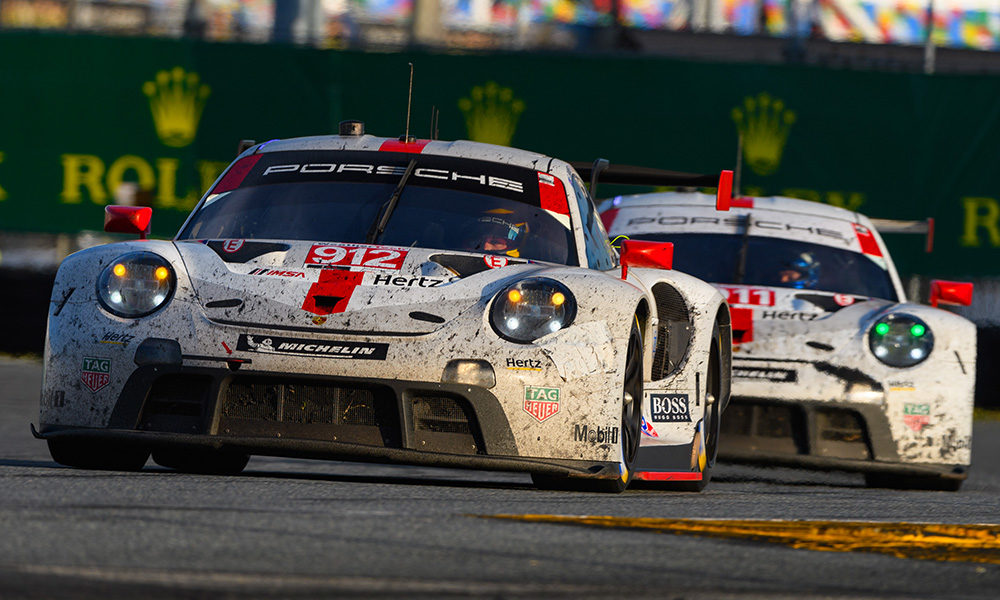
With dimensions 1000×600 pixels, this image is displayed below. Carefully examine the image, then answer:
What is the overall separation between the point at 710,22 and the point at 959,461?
24.2 ft

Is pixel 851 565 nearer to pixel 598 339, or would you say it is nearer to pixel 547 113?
pixel 598 339

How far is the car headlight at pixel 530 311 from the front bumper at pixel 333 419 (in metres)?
0.21

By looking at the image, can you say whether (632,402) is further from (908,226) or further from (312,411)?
(908,226)

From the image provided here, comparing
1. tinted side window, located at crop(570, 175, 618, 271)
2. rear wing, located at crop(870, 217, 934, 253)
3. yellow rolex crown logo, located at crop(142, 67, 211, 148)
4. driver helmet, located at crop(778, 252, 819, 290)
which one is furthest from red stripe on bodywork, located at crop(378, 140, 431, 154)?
yellow rolex crown logo, located at crop(142, 67, 211, 148)

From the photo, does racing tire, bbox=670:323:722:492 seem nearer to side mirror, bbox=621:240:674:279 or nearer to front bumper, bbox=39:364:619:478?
side mirror, bbox=621:240:674:279

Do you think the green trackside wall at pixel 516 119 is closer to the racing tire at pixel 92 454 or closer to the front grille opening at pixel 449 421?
the racing tire at pixel 92 454

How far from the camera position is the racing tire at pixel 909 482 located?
26.0ft

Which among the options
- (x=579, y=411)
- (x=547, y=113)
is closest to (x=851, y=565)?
(x=579, y=411)

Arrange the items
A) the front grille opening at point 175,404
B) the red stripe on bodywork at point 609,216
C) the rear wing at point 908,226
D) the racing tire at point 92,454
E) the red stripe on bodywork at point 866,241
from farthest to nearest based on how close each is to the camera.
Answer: the red stripe on bodywork at point 609,216 < the rear wing at point 908,226 < the red stripe on bodywork at point 866,241 < the racing tire at point 92,454 < the front grille opening at point 175,404

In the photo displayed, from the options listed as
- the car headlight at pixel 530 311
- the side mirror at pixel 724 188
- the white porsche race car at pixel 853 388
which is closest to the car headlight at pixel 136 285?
the car headlight at pixel 530 311

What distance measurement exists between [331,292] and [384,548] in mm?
1645

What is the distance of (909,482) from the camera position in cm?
805

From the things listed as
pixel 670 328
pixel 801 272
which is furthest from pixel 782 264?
pixel 670 328

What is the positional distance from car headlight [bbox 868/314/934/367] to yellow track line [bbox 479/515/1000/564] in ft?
9.66
